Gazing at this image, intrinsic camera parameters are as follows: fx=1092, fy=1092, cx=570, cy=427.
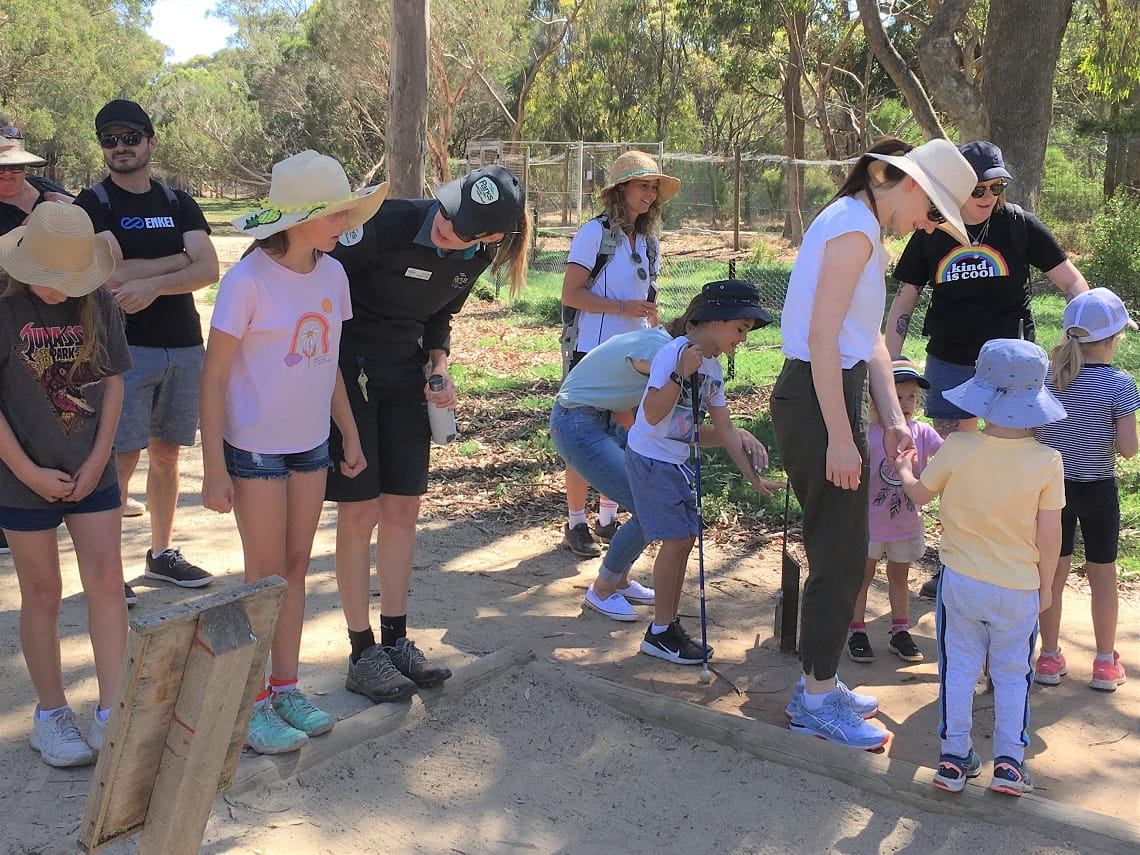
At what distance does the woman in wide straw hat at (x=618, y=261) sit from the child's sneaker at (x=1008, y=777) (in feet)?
8.38

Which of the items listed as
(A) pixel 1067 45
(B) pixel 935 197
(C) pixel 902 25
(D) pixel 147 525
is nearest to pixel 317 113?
(C) pixel 902 25

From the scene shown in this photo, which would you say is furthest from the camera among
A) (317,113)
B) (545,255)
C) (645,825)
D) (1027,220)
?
(317,113)

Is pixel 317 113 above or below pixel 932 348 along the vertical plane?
above

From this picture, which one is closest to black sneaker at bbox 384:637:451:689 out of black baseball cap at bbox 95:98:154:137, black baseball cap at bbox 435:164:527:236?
black baseball cap at bbox 435:164:527:236

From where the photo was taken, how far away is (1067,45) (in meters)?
27.4

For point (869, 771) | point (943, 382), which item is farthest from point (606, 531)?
point (869, 771)

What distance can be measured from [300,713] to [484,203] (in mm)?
1758

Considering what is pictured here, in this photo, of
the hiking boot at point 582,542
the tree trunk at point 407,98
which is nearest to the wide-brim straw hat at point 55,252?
the hiking boot at point 582,542

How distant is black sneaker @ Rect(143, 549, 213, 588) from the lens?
5.05 meters

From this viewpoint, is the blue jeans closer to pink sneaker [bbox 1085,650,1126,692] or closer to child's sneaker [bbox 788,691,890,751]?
child's sneaker [bbox 788,691,890,751]

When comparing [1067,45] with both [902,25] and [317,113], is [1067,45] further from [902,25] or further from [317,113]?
[317,113]

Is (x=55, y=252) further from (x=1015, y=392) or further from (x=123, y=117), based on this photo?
(x=1015, y=392)

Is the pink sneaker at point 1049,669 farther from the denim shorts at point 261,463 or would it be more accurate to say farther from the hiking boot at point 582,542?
the denim shorts at point 261,463

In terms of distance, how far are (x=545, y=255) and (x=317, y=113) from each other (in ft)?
88.3
